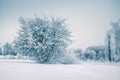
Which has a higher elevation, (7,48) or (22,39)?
(22,39)

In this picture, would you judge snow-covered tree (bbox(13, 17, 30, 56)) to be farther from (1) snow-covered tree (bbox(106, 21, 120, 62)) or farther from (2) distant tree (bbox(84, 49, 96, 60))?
(2) distant tree (bbox(84, 49, 96, 60))


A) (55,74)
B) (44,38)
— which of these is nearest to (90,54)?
(44,38)

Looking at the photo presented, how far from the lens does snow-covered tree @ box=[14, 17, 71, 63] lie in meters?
8.62

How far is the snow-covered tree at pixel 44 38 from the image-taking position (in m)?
8.62

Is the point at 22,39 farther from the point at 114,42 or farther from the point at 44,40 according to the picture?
the point at 114,42

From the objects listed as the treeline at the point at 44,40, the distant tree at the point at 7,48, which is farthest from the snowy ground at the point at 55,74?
the distant tree at the point at 7,48

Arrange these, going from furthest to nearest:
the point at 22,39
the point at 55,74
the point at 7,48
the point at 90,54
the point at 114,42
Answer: the point at 7,48 < the point at 90,54 < the point at 114,42 < the point at 22,39 < the point at 55,74

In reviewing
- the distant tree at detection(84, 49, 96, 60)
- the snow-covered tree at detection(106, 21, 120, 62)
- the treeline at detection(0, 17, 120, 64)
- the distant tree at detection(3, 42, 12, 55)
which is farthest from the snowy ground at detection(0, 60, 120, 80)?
the distant tree at detection(84, 49, 96, 60)

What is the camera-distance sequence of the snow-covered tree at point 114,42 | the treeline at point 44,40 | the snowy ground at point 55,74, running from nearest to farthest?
the snowy ground at point 55,74 < the treeline at point 44,40 < the snow-covered tree at point 114,42

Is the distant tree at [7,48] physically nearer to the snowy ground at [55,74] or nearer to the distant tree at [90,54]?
the distant tree at [90,54]

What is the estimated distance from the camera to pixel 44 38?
867 cm

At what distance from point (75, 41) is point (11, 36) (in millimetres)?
3176
